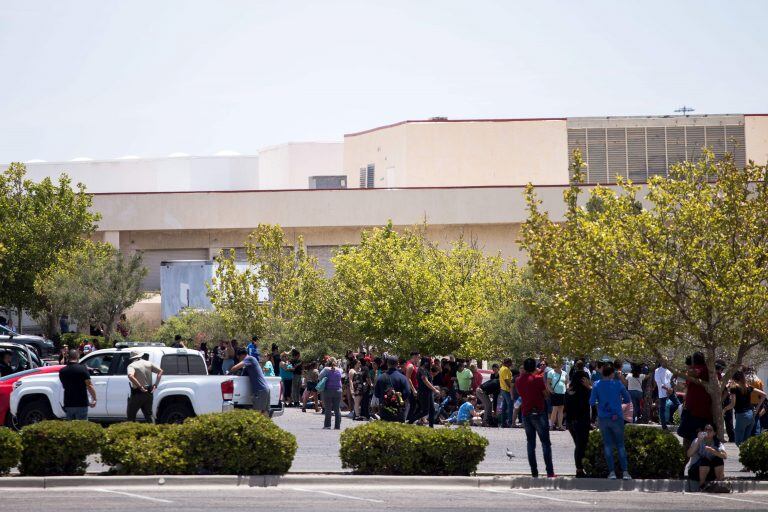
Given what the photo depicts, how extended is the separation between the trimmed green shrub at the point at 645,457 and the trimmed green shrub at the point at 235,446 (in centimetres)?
431

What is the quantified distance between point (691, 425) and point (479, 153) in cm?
5794

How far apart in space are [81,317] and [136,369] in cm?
3212

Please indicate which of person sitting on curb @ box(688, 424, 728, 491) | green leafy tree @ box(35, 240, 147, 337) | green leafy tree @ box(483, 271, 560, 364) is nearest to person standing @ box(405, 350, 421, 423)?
green leafy tree @ box(483, 271, 560, 364)

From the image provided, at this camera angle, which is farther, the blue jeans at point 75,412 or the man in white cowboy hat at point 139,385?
the man in white cowboy hat at point 139,385

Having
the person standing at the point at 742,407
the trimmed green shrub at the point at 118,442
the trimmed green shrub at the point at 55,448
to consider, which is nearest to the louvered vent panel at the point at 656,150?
the person standing at the point at 742,407

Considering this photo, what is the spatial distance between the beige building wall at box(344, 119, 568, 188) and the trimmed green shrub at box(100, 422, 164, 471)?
58.2m

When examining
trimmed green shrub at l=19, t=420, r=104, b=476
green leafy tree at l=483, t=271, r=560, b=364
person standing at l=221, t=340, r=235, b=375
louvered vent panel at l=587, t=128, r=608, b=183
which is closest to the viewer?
trimmed green shrub at l=19, t=420, r=104, b=476

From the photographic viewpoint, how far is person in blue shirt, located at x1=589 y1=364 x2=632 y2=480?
17125 millimetres

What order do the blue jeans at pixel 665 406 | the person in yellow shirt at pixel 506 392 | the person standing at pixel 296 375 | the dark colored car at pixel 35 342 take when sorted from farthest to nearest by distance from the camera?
1. the dark colored car at pixel 35 342
2. the person standing at pixel 296 375
3. the person in yellow shirt at pixel 506 392
4. the blue jeans at pixel 665 406

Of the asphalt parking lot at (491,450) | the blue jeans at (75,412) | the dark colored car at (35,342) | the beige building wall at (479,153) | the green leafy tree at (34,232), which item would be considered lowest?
the asphalt parking lot at (491,450)

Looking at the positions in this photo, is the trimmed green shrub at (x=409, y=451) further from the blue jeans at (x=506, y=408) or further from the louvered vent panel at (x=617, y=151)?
the louvered vent panel at (x=617, y=151)

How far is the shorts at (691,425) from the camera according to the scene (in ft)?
59.3

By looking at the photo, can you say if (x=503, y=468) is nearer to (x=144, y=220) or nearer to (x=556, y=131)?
(x=144, y=220)

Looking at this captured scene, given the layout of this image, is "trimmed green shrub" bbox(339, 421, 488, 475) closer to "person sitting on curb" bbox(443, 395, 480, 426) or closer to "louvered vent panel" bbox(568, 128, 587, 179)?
"person sitting on curb" bbox(443, 395, 480, 426)
